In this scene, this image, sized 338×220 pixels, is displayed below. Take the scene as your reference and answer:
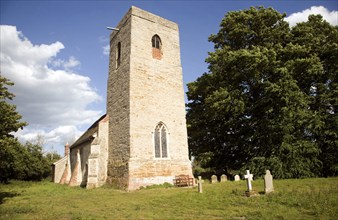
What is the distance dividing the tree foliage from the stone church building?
3393 mm

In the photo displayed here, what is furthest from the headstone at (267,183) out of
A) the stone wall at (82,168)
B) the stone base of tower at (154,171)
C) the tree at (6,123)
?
the stone wall at (82,168)

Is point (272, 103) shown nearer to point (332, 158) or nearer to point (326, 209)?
point (332, 158)

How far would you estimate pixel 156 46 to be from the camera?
65.0 feet

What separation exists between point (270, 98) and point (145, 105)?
9.41 m

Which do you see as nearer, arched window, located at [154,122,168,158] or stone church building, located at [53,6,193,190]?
stone church building, located at [53,6,193,190]

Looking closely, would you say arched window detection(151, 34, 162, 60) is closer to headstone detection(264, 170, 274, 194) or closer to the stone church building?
the stone church building

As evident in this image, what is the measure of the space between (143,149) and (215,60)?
964 centimetres

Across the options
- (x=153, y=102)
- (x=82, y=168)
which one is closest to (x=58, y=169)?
(x=82, y=168)

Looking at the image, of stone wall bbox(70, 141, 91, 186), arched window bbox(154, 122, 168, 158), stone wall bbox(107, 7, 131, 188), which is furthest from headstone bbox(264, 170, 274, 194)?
stone wall bbox(70, 141, 91, 186)

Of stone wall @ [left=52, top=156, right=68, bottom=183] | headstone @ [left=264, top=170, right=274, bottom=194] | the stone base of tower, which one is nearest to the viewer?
headstone @ [left=264, top=170, right=274, bottom=194]

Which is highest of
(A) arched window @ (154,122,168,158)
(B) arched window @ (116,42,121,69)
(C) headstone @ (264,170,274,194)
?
(B) arched window @ (116,42,121,69)

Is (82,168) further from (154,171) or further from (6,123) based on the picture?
(6,123)

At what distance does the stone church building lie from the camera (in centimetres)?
1644

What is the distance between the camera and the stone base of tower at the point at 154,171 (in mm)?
15414
